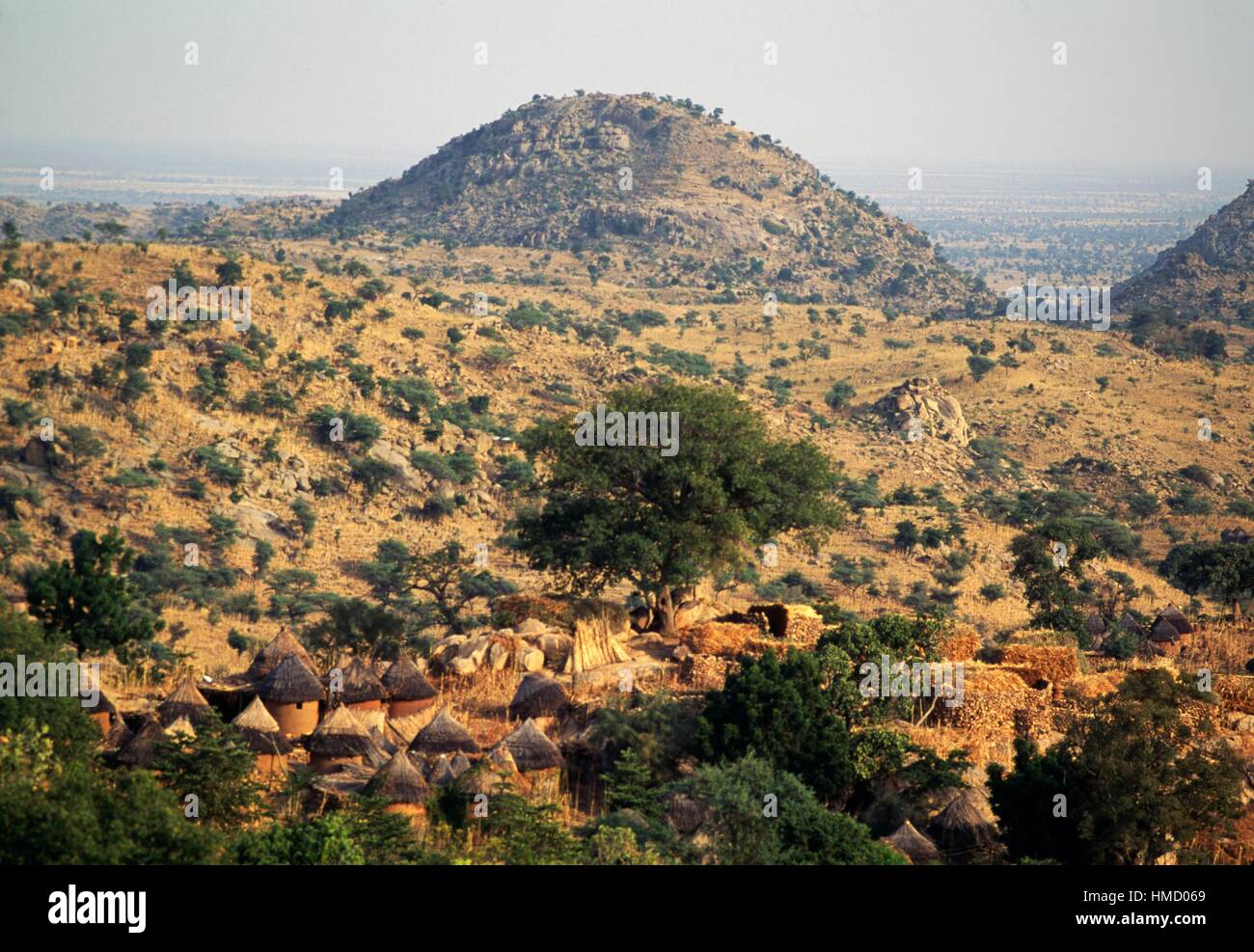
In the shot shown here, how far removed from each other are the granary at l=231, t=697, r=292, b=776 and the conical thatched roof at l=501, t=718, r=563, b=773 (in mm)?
3114

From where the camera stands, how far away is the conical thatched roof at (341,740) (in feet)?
64.0

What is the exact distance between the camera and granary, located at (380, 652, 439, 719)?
867 inches

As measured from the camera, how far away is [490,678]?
2373cm

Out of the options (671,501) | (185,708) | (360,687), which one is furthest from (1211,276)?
(185,708)

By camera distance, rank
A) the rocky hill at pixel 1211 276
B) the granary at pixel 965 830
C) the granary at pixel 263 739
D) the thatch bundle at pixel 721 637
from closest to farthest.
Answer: the granary at pixel 965 830 → the granary at pixel 263 739 → the thatch bundle at pixel 721 637 → the rocky hill at pixel 1211 276

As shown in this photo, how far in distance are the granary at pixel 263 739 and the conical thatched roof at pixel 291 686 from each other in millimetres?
803

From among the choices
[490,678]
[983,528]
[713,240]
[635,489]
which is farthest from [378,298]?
[713,240]

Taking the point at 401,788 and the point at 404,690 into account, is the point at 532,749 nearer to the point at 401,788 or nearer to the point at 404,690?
the point at 401,788

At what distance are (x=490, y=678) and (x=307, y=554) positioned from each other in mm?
18881

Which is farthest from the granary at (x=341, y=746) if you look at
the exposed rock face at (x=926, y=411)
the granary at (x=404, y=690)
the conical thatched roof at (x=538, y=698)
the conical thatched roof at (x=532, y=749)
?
the exposed rock face at (x=926, y=411)

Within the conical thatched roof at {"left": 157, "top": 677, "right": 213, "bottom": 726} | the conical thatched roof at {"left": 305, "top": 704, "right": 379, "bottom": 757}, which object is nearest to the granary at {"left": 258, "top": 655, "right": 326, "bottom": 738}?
the conical thatched roof at {"left": 157, "top": 677, "right": 213, "bottom": 726}

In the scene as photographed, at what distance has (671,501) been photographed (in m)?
27.9

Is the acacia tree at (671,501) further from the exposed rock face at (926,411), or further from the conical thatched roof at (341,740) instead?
the exposed rock face at (926,411)

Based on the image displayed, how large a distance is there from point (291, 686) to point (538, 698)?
3629 millimetres
